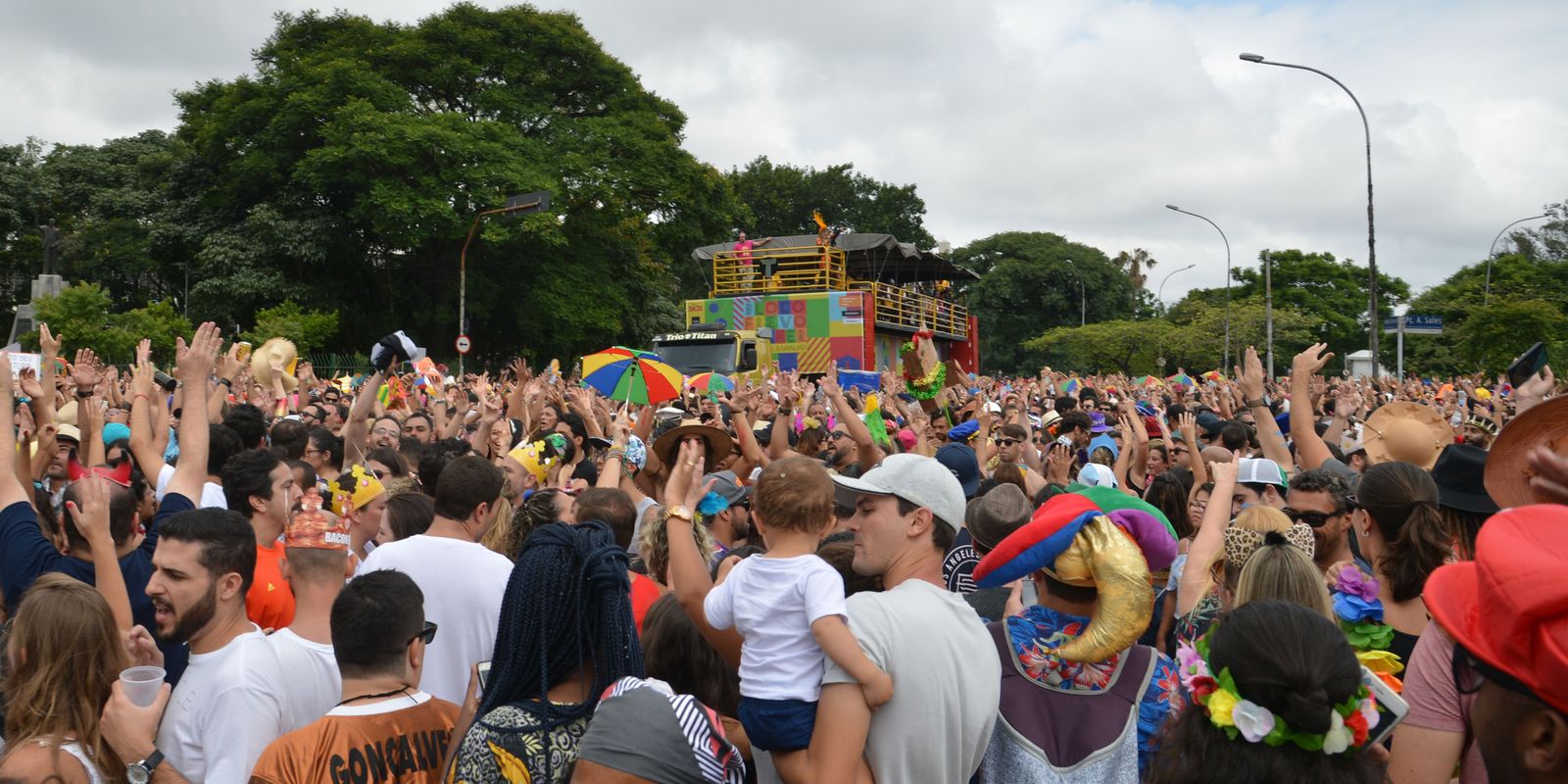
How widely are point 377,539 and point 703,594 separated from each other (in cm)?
293

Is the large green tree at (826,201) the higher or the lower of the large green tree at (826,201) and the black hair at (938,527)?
the higher

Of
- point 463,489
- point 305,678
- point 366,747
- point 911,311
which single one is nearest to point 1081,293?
point 911,311

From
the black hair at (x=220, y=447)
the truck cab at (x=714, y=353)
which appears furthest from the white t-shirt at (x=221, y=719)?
the truck cab at (x=714, y=353)

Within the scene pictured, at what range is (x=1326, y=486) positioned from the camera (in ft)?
14.8

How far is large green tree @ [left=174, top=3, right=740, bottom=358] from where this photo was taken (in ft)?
109

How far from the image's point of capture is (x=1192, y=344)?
49.1 m

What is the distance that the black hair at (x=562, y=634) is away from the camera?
9.38 ft

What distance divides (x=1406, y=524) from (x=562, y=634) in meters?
2.70

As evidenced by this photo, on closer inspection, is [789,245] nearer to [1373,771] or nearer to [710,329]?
[710,329]

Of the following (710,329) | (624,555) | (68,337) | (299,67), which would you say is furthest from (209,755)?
(299,67)

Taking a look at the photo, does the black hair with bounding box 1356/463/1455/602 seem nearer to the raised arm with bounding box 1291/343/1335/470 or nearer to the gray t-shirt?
the gray t-shirt

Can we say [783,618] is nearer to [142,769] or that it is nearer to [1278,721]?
[1278,721]

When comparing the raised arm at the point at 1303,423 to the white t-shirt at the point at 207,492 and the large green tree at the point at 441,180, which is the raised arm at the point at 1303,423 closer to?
the white t-shirt at the point at 207,492

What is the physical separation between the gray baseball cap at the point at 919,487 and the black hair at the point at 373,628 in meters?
1.29
